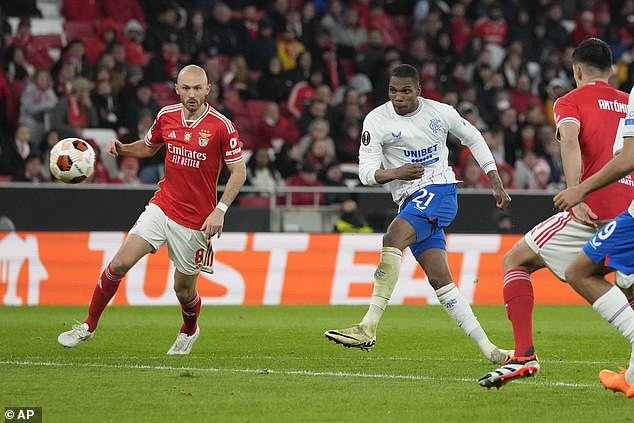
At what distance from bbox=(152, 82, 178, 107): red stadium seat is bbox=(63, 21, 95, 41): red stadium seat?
6.61 feet

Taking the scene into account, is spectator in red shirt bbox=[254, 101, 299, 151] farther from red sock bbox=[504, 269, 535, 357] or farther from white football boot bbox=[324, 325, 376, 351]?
red sock bbox=[504, 269, 535, 357]

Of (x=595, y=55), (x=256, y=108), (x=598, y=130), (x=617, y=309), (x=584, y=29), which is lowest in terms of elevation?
(x=256, y=108)

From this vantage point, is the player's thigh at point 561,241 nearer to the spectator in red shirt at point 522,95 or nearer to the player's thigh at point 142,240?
the player's thigh at point 142,240

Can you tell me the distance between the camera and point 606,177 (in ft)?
22.0

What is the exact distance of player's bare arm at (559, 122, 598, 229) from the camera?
24.4ft

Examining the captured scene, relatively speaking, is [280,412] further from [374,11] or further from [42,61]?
[374,11]

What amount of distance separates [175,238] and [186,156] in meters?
0.70

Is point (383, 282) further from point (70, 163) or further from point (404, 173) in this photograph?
point (70, 163)

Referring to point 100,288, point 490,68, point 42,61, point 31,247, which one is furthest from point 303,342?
point 490,68

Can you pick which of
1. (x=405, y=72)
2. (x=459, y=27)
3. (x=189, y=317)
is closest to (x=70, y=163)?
(x=189, y=317)

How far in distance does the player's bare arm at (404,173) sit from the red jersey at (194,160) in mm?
1527

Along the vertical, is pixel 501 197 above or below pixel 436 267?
above

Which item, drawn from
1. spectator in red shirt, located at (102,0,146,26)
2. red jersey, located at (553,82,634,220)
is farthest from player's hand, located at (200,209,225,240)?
spectator in red shirt, located at (102,0,146,26)

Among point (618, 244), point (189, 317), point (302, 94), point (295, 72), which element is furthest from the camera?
point (295, 72)
